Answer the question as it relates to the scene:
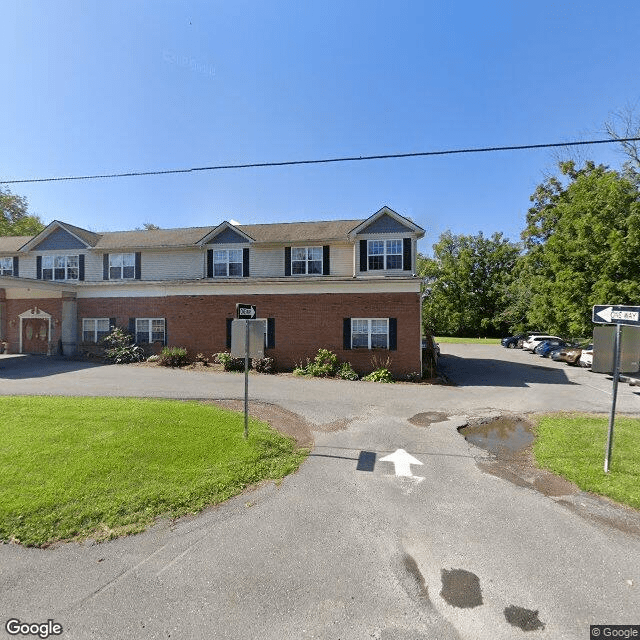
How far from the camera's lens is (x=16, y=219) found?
43781 mm

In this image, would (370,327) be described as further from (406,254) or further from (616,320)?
(616,320)

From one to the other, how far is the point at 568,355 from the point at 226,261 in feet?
78.6

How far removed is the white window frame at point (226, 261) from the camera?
20000mm

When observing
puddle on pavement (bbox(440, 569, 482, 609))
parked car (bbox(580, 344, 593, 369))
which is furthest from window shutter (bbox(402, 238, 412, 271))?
puddle on pavement (bbox(440, 569, 482, 609))

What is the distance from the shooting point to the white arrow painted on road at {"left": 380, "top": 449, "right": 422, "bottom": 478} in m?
5.97

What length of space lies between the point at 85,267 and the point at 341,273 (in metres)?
17.2

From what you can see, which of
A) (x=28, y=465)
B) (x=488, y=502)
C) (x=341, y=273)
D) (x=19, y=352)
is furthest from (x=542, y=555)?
(x=19, y=352)

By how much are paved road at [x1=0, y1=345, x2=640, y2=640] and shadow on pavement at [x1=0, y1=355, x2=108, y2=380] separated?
1434cm

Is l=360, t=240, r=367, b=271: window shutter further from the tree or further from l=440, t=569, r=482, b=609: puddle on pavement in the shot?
the tree

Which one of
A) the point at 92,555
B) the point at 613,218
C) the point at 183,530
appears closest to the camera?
the point at 92,555

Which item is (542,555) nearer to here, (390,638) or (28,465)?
(390,638)

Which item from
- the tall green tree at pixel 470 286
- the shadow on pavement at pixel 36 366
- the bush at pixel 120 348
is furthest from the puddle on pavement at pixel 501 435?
the tall green tree at pixel 470 286

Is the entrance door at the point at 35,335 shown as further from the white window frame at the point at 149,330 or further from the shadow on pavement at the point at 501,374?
the shadow on pavement at the point at 501,374

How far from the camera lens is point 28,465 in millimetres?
5570
